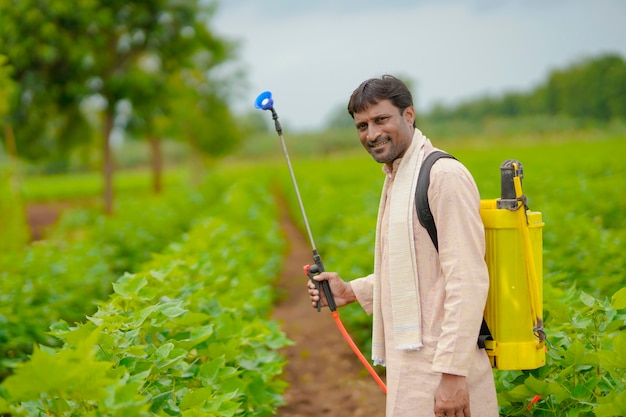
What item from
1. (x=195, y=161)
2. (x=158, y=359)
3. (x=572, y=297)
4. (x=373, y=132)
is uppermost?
(x=373, y=132)

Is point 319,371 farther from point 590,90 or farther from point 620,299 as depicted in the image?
point 590,90

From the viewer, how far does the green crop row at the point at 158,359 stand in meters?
2.41

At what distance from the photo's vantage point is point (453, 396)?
8.63ft

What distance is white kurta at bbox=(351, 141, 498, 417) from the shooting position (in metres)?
2.60

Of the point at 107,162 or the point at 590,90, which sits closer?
the point at 107,162

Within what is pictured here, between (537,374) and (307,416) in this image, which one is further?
(307,416)

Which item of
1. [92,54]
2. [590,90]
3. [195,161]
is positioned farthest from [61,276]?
[195,161]

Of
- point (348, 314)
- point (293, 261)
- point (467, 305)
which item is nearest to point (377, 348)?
point (467, 305)

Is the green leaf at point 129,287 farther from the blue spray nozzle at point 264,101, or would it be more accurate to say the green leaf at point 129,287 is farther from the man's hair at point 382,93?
the man's hair at point 382,93

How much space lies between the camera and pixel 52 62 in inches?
835

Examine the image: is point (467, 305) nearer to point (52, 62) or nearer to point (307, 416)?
point (307, 416)

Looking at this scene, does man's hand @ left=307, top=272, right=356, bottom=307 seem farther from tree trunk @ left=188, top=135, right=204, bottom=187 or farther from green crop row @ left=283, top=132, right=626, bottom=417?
tree trunk @ left=188, top=135, right=204, bottom=187

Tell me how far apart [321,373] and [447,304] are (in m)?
4.28

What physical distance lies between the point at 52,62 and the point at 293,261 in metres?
11.3
